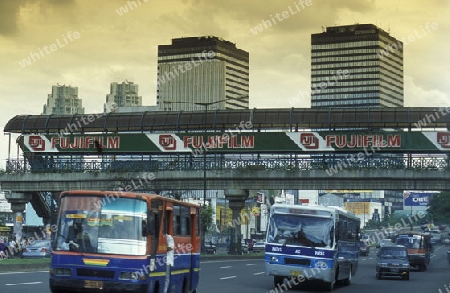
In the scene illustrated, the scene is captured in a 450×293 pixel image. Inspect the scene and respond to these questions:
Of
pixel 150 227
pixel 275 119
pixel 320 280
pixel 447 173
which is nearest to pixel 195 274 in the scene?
pixel 150 227

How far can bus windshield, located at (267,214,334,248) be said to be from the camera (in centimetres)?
2934

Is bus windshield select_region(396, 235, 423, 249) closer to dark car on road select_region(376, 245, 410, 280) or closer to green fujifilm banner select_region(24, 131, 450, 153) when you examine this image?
green fujifilm banner select_region(24, 131, 450, 153)

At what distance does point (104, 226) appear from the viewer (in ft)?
59.6

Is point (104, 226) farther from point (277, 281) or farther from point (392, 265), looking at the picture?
point (392, 265)

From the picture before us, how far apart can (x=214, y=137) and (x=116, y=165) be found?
7646mm

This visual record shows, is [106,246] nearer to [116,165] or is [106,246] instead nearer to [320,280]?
[320,280]

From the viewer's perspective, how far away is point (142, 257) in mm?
18047

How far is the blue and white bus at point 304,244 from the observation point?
95.3 ft

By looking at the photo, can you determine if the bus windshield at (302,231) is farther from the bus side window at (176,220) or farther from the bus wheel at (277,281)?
the bus side window at (176,220)

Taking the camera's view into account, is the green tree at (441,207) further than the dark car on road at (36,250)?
Yes

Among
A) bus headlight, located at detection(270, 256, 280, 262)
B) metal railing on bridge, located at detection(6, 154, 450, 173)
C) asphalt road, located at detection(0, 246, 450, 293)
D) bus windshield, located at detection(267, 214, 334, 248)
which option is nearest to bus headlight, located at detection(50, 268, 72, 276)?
asphalt road, located at detection(0, 246, 450, 293)

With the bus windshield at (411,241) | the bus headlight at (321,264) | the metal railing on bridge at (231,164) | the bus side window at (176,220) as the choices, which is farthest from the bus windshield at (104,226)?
the metal railing on bridge at (231,164)

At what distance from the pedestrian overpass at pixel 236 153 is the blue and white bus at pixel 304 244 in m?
32.5

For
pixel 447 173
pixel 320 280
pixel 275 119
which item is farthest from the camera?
pixel 275 119
